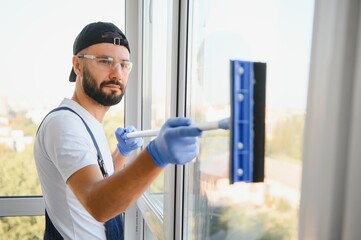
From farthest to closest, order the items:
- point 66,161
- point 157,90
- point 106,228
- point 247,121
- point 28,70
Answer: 1. point 28,70
2. point 157,90
3. point 106,228
4. point 66,161
5. point 247,121

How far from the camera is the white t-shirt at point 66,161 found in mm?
885

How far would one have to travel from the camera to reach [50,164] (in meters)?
1.04

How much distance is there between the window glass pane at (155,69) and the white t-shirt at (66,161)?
0.46m

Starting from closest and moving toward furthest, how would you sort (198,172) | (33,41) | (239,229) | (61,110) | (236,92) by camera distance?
(236,92)
(239,229)
(61,110)
(198,172)
(33,41)

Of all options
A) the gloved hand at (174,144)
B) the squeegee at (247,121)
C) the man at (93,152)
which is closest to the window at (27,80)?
the man at (93,152)

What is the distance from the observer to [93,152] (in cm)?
95

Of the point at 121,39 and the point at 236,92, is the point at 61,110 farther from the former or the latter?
the point at 236,92

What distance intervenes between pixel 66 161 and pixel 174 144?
1.18 ft

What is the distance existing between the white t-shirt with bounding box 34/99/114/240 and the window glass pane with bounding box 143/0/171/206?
0.46m

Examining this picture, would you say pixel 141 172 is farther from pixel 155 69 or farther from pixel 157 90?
pixel 155 69

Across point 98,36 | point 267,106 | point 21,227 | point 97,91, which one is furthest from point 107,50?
point 21,227

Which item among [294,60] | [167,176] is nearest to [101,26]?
[167,176]

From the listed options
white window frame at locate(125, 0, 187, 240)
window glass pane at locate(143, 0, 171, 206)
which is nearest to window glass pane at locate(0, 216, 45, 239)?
white window frame at locate(125, 0, 187, 240)

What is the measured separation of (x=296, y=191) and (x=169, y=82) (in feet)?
2.64
